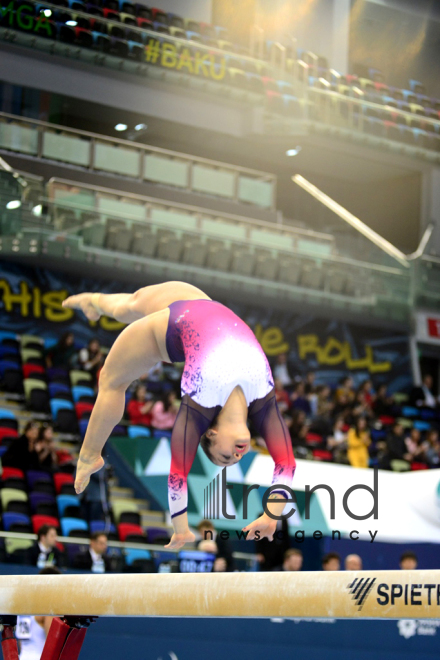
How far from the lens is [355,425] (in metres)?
12.6

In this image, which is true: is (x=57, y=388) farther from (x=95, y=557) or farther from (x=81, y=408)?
(x=95, y=557)

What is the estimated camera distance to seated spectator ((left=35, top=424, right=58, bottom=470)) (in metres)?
9.09

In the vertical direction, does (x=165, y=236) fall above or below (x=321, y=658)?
above

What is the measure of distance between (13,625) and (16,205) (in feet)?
26.4

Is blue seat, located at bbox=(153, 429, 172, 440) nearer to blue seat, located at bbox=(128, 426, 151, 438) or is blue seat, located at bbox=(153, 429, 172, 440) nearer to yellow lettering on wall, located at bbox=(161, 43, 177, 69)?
blue seat, located at bbox=(128, 426, 151, 438)

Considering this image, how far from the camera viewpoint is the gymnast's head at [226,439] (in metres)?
3.51

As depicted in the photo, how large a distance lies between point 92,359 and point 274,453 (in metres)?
8.20

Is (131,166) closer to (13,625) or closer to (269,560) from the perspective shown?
(269,560)

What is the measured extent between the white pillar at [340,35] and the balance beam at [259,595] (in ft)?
47.8

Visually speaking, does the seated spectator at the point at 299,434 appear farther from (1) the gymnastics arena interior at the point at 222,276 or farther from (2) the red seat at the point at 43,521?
(2) the red seat at the point at 43,521

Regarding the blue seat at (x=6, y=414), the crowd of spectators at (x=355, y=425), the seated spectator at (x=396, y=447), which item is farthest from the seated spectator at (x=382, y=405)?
the blue seat at (x=6, y=414)

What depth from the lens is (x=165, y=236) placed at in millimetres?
13039

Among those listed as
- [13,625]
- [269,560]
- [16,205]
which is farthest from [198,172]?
[13,625]

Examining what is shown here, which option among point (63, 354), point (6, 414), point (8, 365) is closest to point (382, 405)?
point (63, 354)
